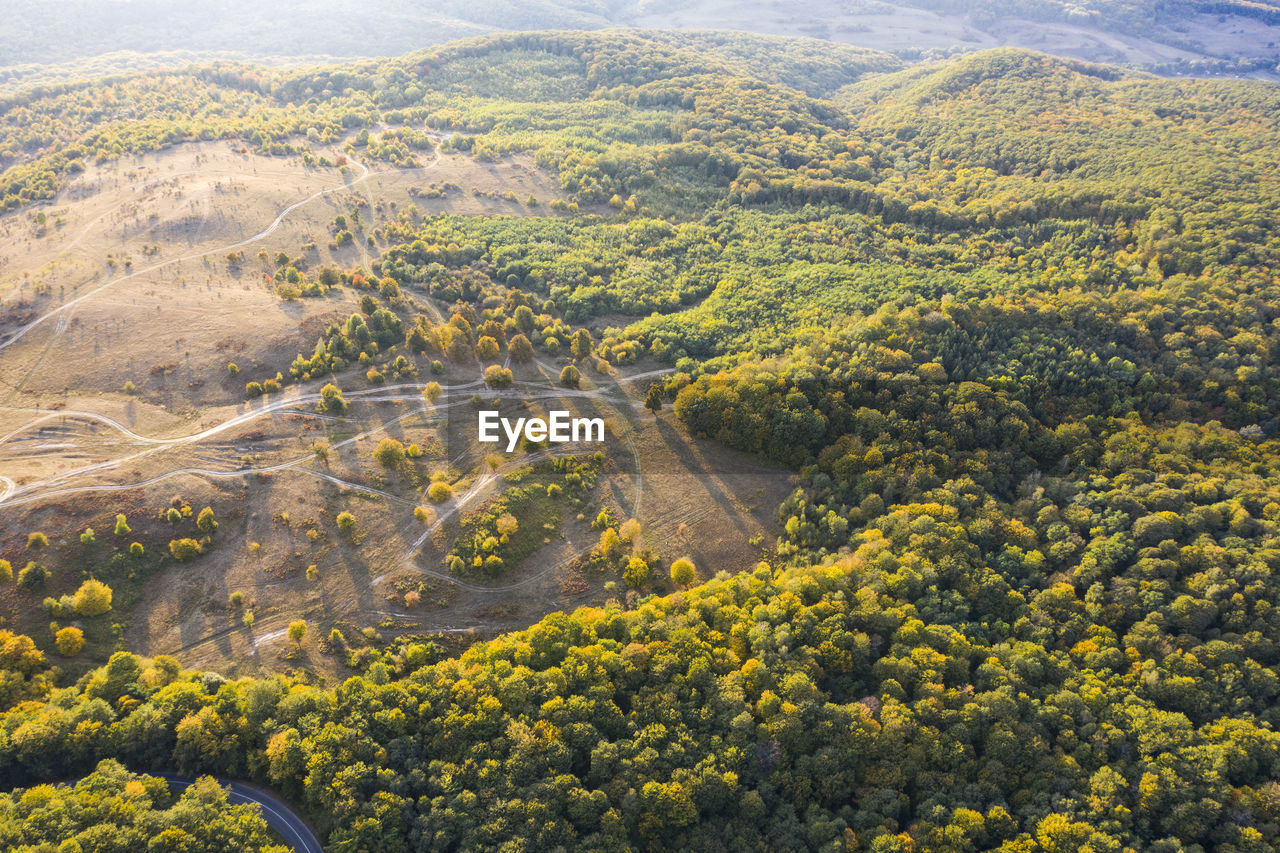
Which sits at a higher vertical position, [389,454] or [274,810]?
[389,454]

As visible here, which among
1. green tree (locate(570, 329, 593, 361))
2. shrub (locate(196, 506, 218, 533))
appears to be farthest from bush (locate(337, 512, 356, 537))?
green tree (locate(570, 329, 593, 361))

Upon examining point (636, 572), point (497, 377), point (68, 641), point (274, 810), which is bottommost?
point (274, 810)

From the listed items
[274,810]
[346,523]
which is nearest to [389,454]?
[346,523]

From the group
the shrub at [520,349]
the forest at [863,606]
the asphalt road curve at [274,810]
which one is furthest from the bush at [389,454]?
the asphalt road curve at [274,810]

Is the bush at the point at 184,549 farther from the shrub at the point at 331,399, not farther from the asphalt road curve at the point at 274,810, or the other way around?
the shrub at the point at 331,399

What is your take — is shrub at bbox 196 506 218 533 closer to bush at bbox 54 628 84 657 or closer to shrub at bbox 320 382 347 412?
bush at bbox 54 628 84 657

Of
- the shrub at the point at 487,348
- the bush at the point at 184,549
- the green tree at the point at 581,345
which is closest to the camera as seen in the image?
the bush at the point at 184,549

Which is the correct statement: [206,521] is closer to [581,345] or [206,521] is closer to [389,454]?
[389,454]
